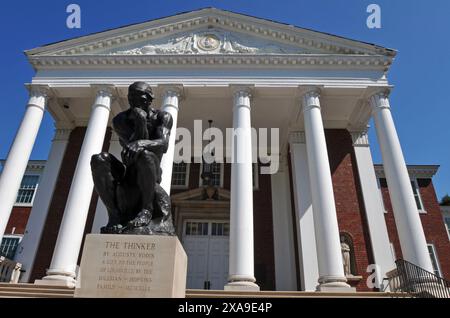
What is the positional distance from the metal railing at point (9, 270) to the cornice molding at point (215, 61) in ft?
29.1

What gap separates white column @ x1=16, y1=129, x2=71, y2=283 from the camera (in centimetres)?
1516

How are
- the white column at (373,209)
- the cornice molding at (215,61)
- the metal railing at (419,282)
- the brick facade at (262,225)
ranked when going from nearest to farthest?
the metal railing at (419,282)
the white column at (373,209)
the cornice molding at (215,61)
the brick facade at (262,225)

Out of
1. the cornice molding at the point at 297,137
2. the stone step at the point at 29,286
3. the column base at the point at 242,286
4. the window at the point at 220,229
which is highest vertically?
the cornice molding at the point at 297,137

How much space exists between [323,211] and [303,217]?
149 inches

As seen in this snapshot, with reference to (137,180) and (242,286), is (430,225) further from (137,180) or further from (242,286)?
(137,180)

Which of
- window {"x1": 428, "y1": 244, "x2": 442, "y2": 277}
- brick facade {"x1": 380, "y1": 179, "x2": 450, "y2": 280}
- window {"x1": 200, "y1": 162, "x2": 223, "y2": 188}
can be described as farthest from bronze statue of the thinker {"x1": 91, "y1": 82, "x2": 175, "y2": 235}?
window {"x1": 428, "y1": 244, "x2": 442, "y2": 277}

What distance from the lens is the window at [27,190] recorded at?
24.1 meters

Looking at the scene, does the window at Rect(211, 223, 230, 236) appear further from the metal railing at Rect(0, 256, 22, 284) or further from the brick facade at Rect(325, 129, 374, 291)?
the metal railing at Rect(0, 256, 22, 284)

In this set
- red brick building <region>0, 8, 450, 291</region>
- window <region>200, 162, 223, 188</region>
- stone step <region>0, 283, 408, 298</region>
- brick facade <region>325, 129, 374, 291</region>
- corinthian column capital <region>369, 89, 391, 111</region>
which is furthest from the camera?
window <region>200, 162, 223, 188</region>

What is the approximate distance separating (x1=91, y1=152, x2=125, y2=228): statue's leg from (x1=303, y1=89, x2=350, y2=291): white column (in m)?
8.16

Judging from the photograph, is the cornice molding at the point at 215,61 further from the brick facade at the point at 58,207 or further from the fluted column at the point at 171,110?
the brick facade at the point at 58,207

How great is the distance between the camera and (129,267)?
155 inches

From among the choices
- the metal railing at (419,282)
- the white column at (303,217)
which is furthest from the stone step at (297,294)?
the white column at (303,217)

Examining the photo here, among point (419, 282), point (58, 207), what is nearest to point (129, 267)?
point (419, 282)
